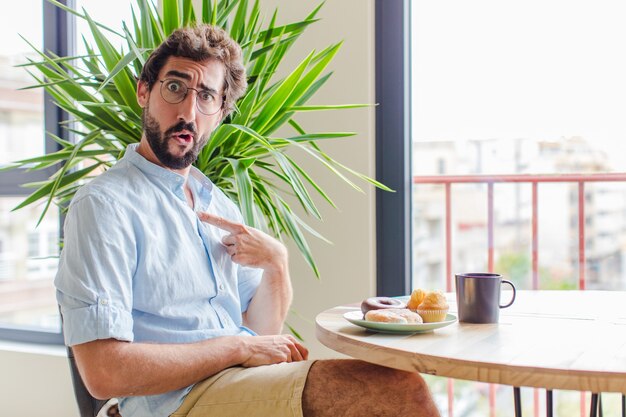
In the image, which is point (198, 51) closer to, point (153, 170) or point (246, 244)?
point (153, 170)

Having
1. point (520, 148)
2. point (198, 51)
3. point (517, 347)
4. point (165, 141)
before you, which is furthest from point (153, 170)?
point (520, 148)

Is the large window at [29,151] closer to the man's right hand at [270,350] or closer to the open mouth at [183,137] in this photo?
the open mouth at [183,137]

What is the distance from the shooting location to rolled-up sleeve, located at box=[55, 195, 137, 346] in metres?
1.32

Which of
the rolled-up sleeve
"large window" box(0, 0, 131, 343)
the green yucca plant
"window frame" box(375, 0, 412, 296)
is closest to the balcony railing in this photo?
"window frame" box(375, 0, 412, 296)

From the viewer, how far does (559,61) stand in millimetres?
2912

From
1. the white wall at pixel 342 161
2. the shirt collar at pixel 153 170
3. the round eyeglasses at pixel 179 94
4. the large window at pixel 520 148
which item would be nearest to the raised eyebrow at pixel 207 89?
the round eyeglasses at pixel 179 94

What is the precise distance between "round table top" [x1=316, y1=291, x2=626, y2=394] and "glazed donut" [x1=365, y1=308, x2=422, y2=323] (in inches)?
1.1

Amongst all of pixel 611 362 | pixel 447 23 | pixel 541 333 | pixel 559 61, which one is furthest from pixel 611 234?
pixel 611 362

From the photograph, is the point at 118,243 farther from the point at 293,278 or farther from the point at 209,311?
Answer: the point at 293,278

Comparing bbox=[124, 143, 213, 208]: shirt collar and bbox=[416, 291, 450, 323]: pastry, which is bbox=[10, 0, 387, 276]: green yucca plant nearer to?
bbox=[124, 143, 213, 208]: shirt collar

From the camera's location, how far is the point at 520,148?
306cm

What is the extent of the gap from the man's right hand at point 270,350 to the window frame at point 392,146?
102 centimetres

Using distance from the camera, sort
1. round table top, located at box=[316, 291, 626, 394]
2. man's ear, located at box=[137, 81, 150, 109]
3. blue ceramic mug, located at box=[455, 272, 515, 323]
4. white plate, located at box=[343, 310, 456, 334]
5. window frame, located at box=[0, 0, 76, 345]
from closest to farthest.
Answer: round table top, located at box=[316, 291, 626, 394], white plate, located at box=[343, 310, 456, 334], blue ceramic mug, located at box=[455, 272, 515, 323], man's ear, located at box=[137, 81, 150, 109], window frame, located at box=[0, 0, 76, 345]

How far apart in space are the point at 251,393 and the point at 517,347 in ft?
1.66
